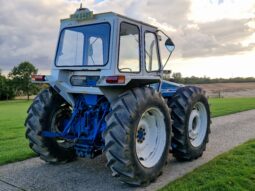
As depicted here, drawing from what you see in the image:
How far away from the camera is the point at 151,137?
5285 millimetres

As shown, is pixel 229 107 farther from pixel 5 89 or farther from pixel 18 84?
pixel 18 84

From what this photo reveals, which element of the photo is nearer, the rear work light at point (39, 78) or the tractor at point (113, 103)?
the tractor at point (113, 103)

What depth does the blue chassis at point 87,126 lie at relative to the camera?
4988 mm

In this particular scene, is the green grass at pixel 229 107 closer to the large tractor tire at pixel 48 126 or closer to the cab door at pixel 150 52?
the cab door at pixel 150 52

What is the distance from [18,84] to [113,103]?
67.4 meters

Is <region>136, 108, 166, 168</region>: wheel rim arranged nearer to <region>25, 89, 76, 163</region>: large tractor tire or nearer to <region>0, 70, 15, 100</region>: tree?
<region>25, 89, 76, 163</region>: large tractor tire

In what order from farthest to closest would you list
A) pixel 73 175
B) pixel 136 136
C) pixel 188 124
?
pixel 188 124, pixel 73 175, pixel 136 136

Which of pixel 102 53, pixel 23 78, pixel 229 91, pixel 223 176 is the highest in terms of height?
pixel 102 53

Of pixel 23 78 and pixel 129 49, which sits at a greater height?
pixel 129 49

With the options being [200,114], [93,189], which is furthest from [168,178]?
[200,114]

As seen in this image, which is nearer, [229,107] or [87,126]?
[87,126]

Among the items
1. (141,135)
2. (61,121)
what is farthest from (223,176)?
(61,121)

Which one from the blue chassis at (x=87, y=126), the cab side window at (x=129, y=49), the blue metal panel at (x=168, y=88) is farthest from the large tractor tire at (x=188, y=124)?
the blue chassis at (x=87, y=126)

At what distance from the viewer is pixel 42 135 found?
5.58 m
